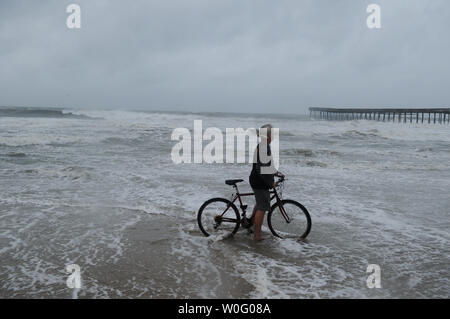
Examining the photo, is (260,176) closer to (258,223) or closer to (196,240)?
(258,223)

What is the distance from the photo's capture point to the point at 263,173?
229 inches

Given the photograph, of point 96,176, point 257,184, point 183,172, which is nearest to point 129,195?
point 96,176

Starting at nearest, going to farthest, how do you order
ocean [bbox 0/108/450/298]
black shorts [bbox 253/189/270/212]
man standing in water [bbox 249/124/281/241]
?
ocean [bbox 0/108/450/298], man standing in water [bbox 249/124/281/241], black shorts [bbox 253/189/270/212]

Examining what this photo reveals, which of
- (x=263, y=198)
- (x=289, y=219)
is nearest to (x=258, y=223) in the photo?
(x=263, y=198)

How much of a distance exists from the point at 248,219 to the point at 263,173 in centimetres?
94

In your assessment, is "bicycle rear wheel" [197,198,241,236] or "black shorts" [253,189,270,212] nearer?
"black shorts" [253,189,270,212]

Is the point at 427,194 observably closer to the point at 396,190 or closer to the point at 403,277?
the point at 396,190

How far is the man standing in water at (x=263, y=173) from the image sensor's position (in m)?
5.75

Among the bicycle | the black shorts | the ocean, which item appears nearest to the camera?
the ocean

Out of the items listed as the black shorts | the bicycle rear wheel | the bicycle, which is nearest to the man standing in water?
the black shorts

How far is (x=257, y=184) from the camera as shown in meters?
5.85

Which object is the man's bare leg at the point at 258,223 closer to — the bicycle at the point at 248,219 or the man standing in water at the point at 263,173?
the man standing in water at the point at 263,173

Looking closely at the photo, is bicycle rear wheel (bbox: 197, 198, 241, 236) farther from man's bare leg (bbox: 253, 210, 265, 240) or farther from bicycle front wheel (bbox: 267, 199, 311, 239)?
bicycle front wheel (bbox: 267, 199, 311, 239)

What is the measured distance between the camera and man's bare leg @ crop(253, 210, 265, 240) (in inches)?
236
